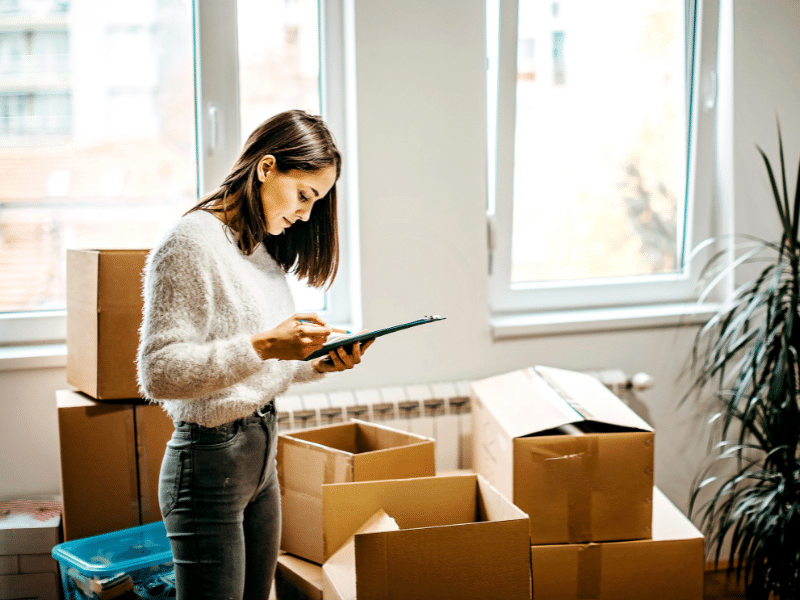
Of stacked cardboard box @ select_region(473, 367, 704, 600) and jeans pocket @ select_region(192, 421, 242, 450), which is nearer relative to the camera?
jeans pocket @ select_region(192, 421, 242, 450)

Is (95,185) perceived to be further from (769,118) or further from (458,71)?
(769,118)

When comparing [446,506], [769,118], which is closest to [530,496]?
[446,506]

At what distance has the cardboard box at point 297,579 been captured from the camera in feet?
5.41

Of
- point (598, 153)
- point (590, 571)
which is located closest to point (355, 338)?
point (590, 571)

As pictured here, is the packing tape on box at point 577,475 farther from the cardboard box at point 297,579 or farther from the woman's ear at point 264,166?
the woman's ear at point 264,166

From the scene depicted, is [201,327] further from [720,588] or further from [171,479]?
[720,588]

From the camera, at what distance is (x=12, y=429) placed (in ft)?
6.55

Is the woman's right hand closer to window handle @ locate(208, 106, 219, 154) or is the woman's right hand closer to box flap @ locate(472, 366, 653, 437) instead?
box flap @ locate(472, 366, 653, 437)

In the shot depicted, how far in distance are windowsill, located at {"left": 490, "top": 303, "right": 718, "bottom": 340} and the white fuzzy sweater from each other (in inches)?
51.5

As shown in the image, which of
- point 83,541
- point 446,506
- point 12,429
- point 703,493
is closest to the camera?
point 446,506

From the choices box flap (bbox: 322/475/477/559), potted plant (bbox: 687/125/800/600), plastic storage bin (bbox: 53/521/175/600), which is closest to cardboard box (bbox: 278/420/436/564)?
box flap (bbox: 322/475/477/559)

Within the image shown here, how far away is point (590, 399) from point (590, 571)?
1.38ft

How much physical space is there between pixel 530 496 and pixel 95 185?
5.15ft

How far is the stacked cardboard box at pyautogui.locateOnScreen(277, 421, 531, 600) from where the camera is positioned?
3.87 ft
